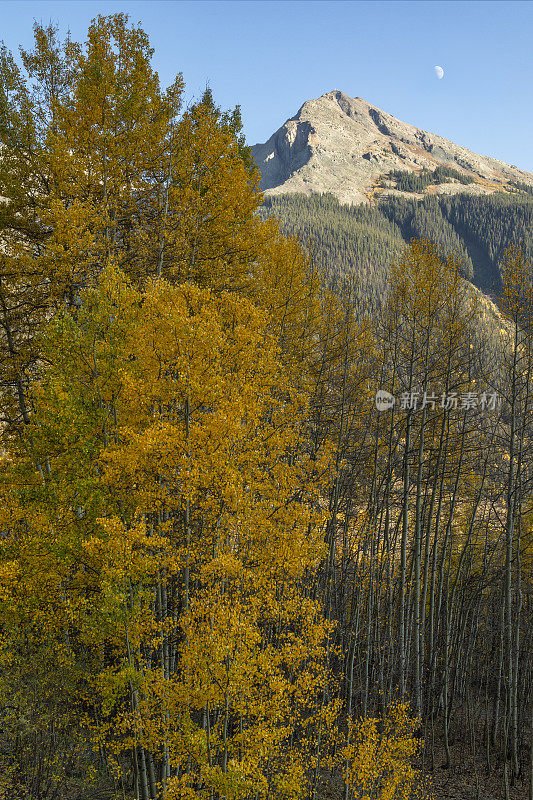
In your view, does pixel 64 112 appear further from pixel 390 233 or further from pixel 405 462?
pixel 390 233

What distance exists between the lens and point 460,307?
1235 centimetres

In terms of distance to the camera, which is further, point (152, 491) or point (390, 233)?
point (390, 233)

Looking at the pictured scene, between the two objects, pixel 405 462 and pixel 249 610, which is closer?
pixel 249 610

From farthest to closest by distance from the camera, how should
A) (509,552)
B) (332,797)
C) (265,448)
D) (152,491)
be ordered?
(332,797) < (509,552) < (265,448) < (152,491)

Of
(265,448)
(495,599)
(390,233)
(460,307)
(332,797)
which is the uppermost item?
(390,233)

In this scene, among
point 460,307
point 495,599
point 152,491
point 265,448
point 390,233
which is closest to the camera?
point 152,491

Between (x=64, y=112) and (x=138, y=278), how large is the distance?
141 inches

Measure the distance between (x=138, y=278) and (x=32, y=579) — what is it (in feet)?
22.4

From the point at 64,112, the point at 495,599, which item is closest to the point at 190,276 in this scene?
the point at 64,112

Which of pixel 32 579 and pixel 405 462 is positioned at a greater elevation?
pixel 405 462

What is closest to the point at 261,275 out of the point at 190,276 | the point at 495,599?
the point at 190,276

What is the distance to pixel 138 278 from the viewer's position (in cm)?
1105

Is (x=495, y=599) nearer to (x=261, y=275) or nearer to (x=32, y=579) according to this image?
(x=261, y=275)

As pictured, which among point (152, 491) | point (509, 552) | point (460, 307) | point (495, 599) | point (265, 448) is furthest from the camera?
point (495, 599)
